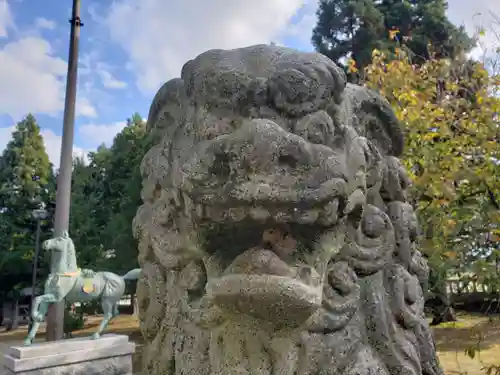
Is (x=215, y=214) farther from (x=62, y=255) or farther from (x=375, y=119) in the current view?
(x=62, y=255)

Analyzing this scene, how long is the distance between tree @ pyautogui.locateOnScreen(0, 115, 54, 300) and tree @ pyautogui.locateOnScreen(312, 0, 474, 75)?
406 inches

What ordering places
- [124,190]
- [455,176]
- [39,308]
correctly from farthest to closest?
[124,190]
[39,308]
[455,176]

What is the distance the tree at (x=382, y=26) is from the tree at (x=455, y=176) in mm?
9951

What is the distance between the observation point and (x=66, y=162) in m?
8.55

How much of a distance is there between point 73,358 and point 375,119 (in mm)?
5609

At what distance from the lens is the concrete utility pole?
8.00 m

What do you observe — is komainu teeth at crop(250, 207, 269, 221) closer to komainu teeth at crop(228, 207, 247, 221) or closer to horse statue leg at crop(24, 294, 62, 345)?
komainu teeth at crop(228, 207, 247, 221)

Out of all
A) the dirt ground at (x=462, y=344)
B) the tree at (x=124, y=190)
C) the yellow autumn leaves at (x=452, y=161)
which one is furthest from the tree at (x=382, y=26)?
the yellow autumn leaves at (x=452, y=161)

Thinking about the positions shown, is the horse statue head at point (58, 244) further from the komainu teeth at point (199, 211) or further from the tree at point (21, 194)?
the tree at point (21, 194)

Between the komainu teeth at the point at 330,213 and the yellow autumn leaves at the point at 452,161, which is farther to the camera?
the yellow autumn leaves at the point at 452,161

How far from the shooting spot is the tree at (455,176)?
10.5ft

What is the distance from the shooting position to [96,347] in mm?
6105

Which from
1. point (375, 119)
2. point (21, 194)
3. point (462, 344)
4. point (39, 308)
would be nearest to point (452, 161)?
point (375, 119)

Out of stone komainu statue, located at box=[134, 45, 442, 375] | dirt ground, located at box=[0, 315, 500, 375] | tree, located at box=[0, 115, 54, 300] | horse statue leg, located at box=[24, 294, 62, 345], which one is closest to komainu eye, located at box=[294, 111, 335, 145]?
stone komainu statue, located at box=[134, 45, 442, 375]
